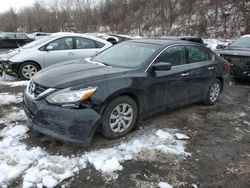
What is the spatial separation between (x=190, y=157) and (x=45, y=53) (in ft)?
19.3

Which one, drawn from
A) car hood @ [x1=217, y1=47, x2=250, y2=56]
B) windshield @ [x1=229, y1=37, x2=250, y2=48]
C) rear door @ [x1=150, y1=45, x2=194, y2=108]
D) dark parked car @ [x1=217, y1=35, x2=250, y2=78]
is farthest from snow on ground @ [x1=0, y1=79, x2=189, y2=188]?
windshield @ [x1=229, y1=37, x2=250, y2=48]

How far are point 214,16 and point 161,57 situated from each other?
2350cm

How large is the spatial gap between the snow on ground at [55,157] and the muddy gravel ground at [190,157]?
100 millimetres

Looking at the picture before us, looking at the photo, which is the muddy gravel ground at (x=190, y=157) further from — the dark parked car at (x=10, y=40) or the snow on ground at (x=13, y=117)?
the dark parked car at (x=10, y=40)

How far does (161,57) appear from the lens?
4.97 m

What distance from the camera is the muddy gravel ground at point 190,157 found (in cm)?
346

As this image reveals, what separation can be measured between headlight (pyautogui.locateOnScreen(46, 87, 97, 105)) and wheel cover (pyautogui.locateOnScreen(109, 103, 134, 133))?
1.86ft

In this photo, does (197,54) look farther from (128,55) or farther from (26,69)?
(26,69)

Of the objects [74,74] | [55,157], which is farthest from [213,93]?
[55,157]

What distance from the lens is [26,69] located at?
27.3ft

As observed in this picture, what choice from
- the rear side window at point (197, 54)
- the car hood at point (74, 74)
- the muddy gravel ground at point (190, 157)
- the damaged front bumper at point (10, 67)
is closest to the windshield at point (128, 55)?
the car hood at point (74, 74)

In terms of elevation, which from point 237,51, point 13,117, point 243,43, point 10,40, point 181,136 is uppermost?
point 10,40

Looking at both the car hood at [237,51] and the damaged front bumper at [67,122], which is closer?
the damaged front bumper at [67,122]

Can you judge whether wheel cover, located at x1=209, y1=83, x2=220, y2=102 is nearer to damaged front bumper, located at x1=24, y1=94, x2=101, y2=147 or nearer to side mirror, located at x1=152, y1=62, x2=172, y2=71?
side mirror, located at x1=152, y1=62, x2=172, y2=71
